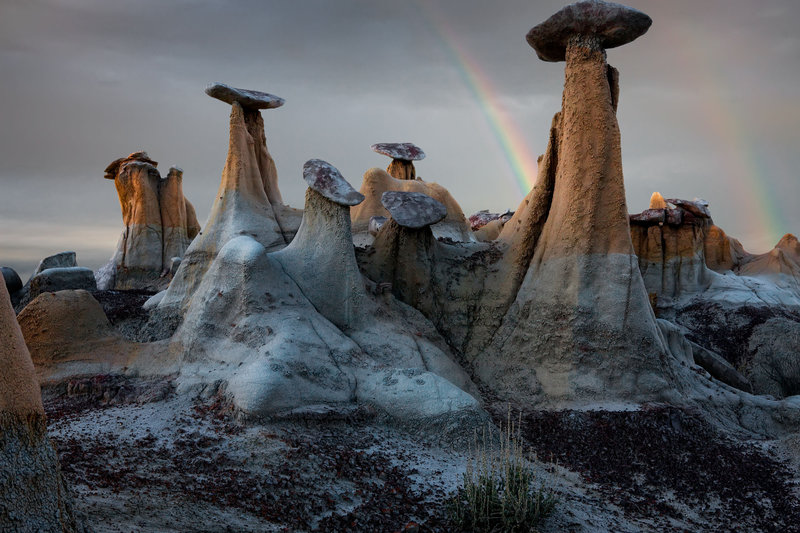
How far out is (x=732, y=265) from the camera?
1257 inches

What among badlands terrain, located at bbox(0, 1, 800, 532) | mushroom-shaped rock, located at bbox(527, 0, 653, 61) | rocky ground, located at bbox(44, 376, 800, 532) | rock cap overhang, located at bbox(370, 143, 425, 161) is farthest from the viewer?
rock cap overhang, located at bbox(370, 143, 425, 161)

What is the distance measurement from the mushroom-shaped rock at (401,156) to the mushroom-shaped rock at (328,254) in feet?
34.9

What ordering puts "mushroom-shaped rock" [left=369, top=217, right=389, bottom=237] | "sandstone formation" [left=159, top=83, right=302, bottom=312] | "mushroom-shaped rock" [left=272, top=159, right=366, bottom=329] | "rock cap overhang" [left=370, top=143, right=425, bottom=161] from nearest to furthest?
"mushroom-shaped rock" [left=272, top=159, right=366, bottom=329] → "sandstone formation" [left=159, top=83, right=302, bottom=312] → "mushroom-shaped rock" [left=369, top=217, right=389, bottom=237] → "rock cap overhang" [left=370, top=143, right=425, bottom=161]

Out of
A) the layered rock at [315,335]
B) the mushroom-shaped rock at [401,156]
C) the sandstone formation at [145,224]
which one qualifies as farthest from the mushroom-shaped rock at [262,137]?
the sandstone formation at [145,224]

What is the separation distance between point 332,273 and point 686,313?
18283 millimetres

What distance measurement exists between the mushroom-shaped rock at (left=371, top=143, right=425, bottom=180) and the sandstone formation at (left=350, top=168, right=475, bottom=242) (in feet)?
9.17

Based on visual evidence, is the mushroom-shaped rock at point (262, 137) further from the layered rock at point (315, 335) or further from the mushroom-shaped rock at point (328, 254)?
the layered rock at point (315, 335)

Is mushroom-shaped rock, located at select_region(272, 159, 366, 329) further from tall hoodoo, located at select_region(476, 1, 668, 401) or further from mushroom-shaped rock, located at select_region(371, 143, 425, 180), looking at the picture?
mushroom-shaped rock, located at select_region(371, 143, 425, 180)

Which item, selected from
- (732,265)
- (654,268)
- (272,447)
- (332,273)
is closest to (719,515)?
(272,447)

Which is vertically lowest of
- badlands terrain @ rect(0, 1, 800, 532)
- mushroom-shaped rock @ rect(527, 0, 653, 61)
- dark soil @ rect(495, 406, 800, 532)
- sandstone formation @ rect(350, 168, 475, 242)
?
dark soil @ rect(495, 406, 800, 532)

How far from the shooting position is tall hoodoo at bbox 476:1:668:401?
10.8 meters

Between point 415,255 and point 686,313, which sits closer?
point 415,255

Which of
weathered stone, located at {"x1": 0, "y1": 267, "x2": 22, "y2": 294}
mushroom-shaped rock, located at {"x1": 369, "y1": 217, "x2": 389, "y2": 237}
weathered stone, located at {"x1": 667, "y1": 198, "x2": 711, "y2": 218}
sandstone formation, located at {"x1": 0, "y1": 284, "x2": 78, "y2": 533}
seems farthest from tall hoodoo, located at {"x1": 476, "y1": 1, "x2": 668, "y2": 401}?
weathered stone, located at {"x1": 667, "y1": 198, "x2": 711, "y2": 218}

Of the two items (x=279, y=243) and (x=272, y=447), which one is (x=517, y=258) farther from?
(x=272, y=447)
